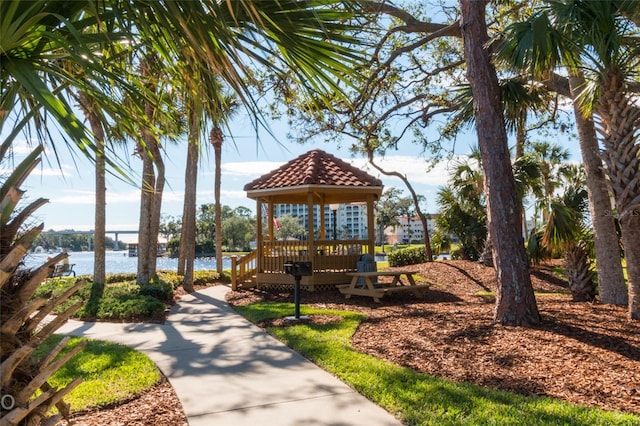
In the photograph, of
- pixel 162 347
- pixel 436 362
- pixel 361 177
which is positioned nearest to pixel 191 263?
pixel 361 177

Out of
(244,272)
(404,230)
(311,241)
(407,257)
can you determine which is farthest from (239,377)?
(404,230)

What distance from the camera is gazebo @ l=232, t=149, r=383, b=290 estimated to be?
13359 mm

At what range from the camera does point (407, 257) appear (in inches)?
845

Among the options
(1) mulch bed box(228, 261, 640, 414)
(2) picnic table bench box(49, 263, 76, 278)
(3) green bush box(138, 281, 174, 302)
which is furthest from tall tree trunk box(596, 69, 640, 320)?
(3) green bush box(138, 281, 174, 302)

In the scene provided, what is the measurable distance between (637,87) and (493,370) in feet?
24.2

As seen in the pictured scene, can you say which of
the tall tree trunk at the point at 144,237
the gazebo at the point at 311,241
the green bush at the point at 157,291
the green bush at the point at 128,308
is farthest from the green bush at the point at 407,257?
the green bush at the point at 128,308

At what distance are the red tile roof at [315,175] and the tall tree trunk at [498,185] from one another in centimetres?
602

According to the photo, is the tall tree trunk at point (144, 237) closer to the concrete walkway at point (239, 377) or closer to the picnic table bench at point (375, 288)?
the concrete walkway at point (239, 377)

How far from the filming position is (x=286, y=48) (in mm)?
2287

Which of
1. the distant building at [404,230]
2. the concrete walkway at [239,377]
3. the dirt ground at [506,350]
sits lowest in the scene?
the concrete walkway at [239,377]

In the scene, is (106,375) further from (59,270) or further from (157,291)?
(157,291)

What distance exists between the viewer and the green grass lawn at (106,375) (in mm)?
4543

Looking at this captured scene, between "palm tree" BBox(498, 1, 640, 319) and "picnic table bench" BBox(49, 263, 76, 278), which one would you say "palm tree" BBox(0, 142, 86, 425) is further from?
"palm tree" BBox(498, 1, 640, 319)

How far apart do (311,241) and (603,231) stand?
7.31 meters
